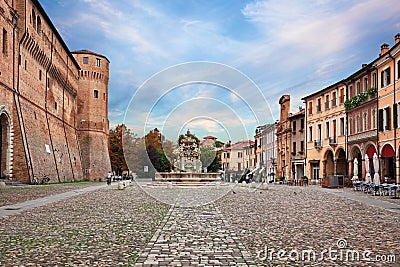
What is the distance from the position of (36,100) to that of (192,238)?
35501 millimetres

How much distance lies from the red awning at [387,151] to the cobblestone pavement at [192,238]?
62.7ft

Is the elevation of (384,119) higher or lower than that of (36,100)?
lower

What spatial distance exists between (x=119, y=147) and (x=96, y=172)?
1503 centimetres

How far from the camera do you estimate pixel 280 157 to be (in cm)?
6162

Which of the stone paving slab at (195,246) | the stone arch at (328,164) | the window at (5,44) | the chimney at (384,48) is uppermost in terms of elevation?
the chimney at (384,48)

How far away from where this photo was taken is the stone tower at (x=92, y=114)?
204 ft

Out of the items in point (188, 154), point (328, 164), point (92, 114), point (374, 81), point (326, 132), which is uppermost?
point (92, 114)

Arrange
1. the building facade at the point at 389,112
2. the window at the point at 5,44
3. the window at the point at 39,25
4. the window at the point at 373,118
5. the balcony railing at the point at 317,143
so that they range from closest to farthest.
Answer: the building facade at the point at 389,112, the window at the point at 5,44, the window at the point at 373,118, the window at the point at 39,25, the balcony railing at the point at 317,143

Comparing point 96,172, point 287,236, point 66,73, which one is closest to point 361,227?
point 287,236

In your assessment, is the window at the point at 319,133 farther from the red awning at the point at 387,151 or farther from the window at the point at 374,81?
the red awning at the point at 387,151

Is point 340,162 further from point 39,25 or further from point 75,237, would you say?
point 75,237

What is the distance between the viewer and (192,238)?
821 centimetres

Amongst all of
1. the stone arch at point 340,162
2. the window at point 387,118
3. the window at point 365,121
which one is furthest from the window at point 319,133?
the window at point 387,118

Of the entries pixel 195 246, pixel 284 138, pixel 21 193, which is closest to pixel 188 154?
pixel 21 193
